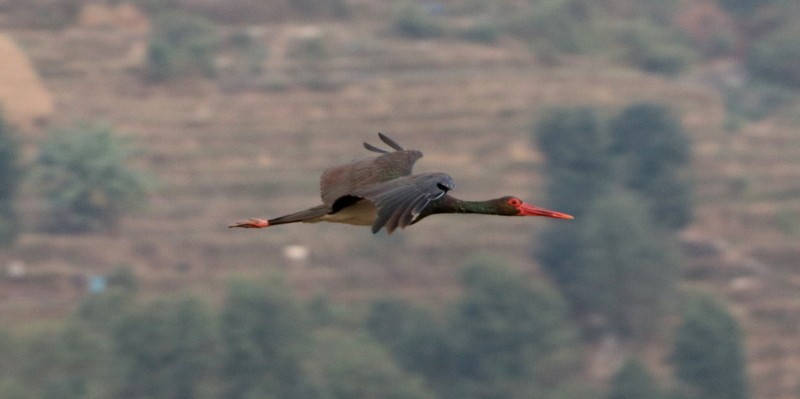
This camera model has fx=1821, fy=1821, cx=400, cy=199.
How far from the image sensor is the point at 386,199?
6824mm

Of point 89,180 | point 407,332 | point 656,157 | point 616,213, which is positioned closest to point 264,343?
point 407,332

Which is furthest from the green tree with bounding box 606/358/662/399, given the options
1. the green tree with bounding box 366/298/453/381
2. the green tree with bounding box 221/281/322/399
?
the green tree with bounding box 221/281/322/399

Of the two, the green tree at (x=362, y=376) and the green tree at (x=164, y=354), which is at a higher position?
the green tree at (x=362, y=376)

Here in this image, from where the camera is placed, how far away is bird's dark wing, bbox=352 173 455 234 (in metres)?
6.57

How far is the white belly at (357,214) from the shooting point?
7773mm

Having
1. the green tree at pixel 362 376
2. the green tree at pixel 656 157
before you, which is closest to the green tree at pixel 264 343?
the green tree at pixel 362 376

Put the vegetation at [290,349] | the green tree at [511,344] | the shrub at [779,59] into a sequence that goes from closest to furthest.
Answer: the vegetation at [290,349]
the green tree at [511,344]
the shrub at [779,59]

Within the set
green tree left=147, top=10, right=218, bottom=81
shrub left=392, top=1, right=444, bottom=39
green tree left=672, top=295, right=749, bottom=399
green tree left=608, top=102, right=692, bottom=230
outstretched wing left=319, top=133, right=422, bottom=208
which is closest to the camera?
outstretched wing left=319, top=133, right=422, bottom=208

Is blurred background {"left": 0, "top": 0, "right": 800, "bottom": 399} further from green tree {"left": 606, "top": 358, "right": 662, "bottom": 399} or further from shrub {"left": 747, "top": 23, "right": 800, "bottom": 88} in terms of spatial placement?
shrub {"left": 747, "top": 23, "right": 800, "bottom": 88}

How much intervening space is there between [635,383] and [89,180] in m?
12.7

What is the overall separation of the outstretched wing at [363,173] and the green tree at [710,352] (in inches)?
1222

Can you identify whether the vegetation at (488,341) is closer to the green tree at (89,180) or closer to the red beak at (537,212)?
the green tree at (89,180)

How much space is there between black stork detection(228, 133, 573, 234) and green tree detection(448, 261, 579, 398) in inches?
1282

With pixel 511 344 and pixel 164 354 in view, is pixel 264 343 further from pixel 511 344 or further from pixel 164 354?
pixel 511 344
